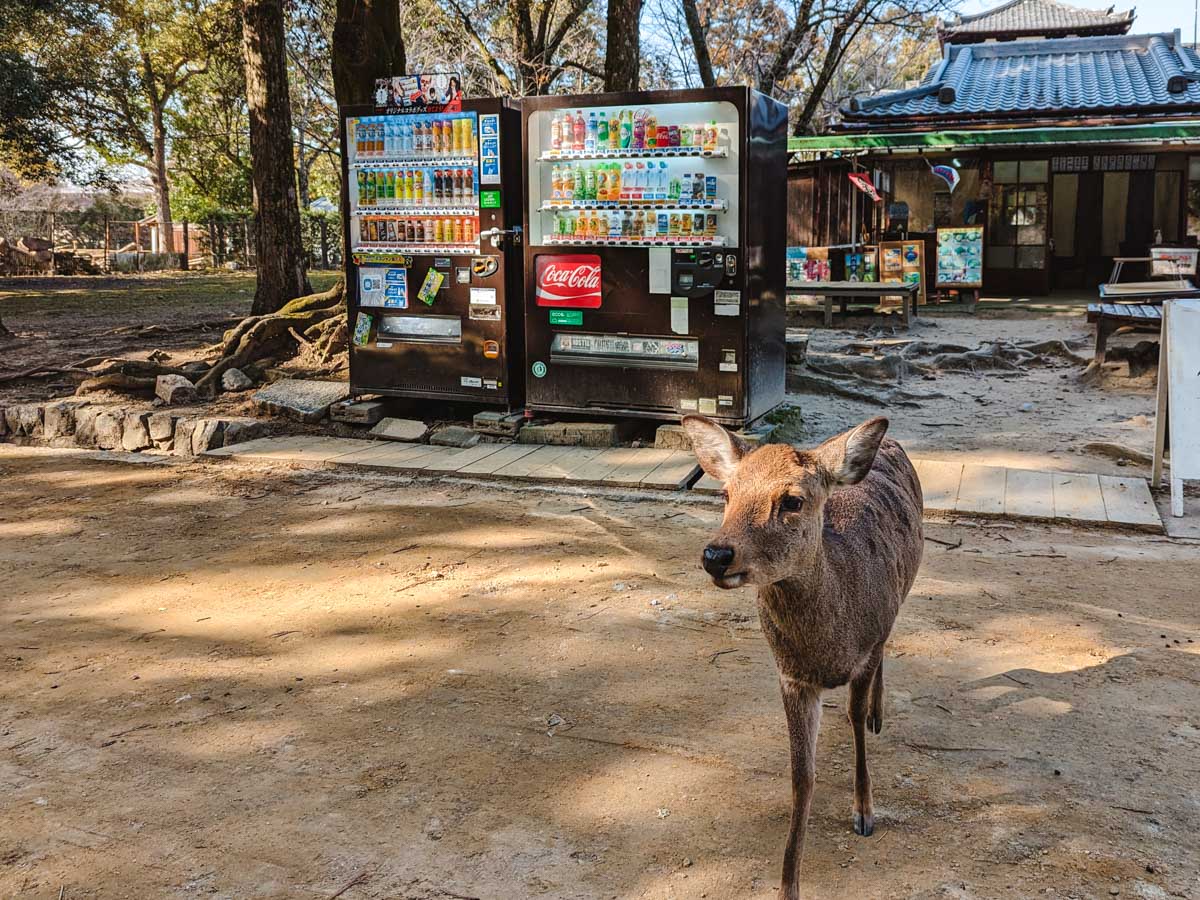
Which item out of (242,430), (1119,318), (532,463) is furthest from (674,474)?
(1119,318)

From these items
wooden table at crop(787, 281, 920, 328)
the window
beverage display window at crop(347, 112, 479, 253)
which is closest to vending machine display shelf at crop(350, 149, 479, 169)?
beverage display window at crop(347, 112, 479, 253)

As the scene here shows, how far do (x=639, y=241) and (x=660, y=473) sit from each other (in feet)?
5.86

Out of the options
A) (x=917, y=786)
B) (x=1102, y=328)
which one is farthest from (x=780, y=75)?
(x=917, y=786)

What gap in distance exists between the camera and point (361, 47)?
1019cm

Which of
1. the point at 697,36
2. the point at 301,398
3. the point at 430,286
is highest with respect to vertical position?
the point at 697,36

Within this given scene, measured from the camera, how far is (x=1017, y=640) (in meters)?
4.66

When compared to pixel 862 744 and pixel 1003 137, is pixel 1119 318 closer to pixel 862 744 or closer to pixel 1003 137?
pixel 1003 137

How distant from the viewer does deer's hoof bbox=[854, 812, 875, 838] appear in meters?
3.21

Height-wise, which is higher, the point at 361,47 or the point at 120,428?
the point at 361,47

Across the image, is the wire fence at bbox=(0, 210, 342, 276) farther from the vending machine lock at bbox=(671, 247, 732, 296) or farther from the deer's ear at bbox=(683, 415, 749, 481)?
the deer's ear at bbox=(683, 415, 749, 481)

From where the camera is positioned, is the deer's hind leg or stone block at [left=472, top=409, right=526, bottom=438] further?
stone block at [left=472, top=409, right=526, bottom=438]

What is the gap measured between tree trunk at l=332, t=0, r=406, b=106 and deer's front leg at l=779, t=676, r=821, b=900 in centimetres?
861

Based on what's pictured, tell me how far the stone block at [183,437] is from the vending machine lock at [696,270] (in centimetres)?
423

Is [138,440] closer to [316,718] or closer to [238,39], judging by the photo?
[316,718]
